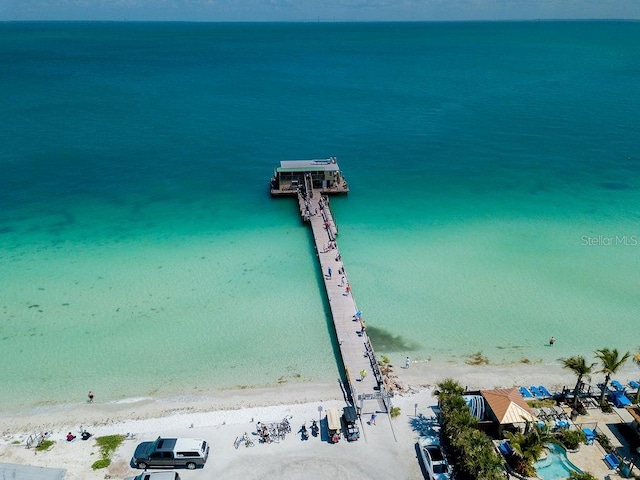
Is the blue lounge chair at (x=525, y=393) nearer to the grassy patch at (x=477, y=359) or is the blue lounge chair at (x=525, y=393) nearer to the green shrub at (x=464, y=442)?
the grassy patch at (x=477, y=359)

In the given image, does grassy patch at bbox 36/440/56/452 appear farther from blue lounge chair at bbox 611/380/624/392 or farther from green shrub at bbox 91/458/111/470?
blue lounge chair at bbox 611/380/624/392

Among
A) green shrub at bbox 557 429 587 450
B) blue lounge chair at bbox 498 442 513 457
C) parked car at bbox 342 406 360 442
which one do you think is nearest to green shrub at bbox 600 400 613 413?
green shrub at bbox 557 429 587 450

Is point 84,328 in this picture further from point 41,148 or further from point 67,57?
point 67,57

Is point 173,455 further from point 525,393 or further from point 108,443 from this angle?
point 525,393

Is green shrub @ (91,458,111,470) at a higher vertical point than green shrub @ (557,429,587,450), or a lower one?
higher

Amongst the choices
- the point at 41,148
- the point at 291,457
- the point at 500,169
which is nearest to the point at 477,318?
the point at 291,457

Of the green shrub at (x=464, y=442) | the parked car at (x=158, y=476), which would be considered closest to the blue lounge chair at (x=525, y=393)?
the green shrub at (x=464, y=442)
